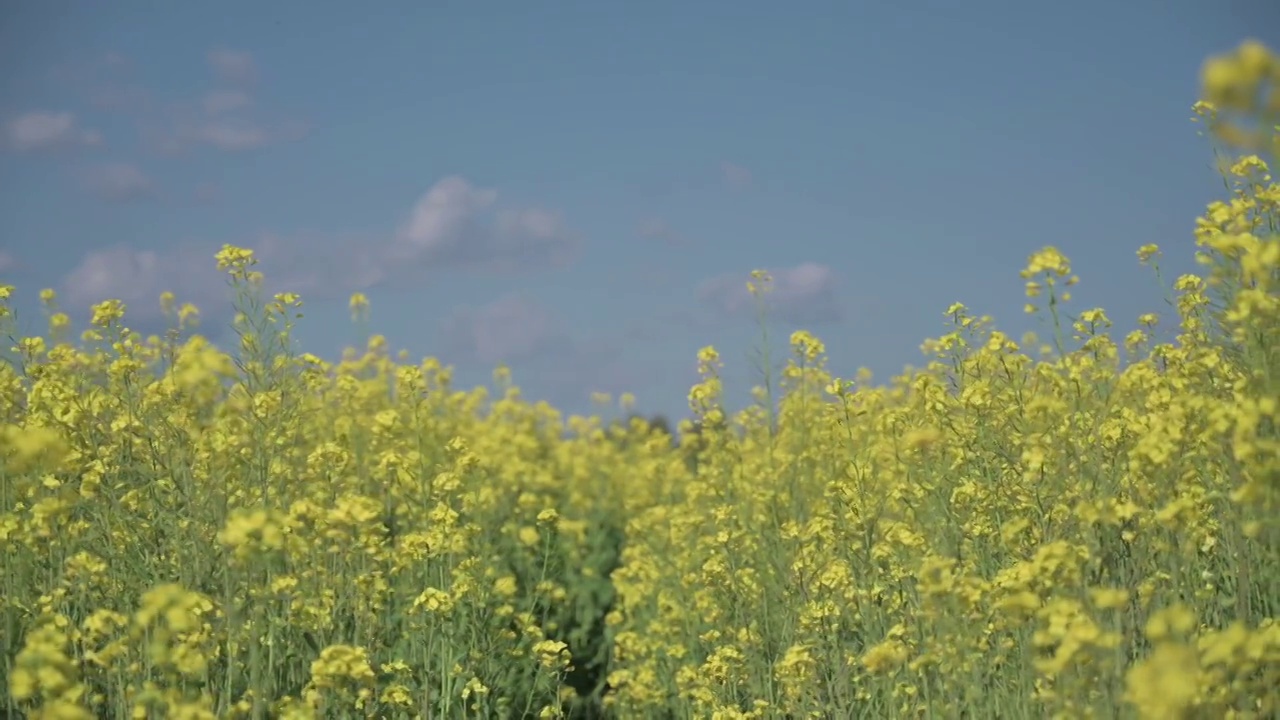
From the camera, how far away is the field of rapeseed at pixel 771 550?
3.52 m

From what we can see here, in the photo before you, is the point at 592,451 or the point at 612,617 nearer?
the point at 612,617

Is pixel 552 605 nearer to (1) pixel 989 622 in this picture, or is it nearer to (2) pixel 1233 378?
(1) pixel 989 622

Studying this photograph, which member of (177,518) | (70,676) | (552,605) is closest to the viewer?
(70,676)

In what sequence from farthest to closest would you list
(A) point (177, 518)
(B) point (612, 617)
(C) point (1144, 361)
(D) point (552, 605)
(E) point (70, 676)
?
1. (D) point (552, 605)
2. (B) point (612, 617)
3. (C) point (1144, 361)
4. (A) point (177, 518)
5. (E) point (70, 676)

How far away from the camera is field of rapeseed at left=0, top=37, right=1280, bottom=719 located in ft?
11.5

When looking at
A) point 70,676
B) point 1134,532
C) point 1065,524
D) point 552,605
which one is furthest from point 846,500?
point 70,676

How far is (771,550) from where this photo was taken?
638 cm

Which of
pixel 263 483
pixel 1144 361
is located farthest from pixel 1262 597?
pixel 263 483

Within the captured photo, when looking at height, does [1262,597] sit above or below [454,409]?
below

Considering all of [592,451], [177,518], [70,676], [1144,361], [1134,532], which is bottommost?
[70,676]

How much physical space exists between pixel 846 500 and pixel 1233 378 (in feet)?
5.81

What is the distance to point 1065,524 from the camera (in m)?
4.75

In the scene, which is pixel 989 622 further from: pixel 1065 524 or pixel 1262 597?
pixel 1262 597

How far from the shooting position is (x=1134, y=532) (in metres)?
4.29
